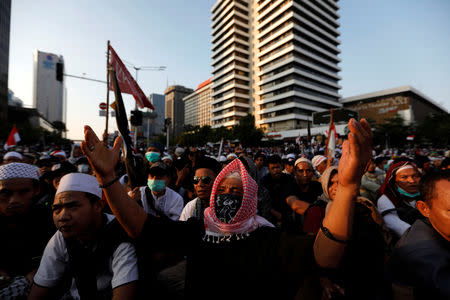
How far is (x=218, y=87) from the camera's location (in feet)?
258

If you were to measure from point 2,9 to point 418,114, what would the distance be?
349ft

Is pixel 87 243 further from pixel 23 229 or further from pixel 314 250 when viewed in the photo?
pixel 314 250

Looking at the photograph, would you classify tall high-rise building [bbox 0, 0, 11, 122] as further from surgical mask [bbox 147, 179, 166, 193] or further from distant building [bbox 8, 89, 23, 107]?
surgical mask [bbox 147, 179, 166, 193]

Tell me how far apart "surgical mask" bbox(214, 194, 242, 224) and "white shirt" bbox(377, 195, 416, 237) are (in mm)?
2009

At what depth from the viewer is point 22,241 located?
2.15 m

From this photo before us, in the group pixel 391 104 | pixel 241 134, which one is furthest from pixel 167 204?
pixel 391 104

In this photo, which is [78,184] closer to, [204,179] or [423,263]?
[204,179]

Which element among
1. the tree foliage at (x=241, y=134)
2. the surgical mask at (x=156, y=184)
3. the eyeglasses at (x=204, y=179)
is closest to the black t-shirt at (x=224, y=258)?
the eyeglasses at (x=204, y=179)

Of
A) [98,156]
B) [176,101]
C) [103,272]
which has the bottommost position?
[103,272]

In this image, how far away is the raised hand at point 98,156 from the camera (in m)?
1.46

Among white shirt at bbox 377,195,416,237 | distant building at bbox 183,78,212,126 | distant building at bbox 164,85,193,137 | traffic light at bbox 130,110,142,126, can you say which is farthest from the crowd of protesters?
distant building at bbox 164,85,193,137

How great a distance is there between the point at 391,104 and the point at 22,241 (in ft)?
252

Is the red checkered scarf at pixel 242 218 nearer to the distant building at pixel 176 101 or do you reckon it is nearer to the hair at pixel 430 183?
the hair at pixel 430 183

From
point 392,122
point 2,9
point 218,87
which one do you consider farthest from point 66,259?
point 218,87
